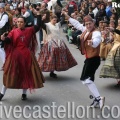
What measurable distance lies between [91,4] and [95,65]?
11.7 metres

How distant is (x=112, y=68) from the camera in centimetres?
930

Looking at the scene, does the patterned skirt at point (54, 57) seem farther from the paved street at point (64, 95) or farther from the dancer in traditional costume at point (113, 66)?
the dancer in traditional costume at point (113, 66)

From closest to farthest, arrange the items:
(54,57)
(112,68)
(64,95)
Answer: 1. (64,95)
2. (112,68)
3. (54,57)

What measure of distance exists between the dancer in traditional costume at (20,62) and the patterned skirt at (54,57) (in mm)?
2044

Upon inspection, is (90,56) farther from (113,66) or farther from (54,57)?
(54,57)

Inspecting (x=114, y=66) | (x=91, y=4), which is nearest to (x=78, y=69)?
(x=114, y=66)

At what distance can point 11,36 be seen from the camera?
7.98 m

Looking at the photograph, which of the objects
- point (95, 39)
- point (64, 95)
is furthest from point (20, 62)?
point (95, 39)

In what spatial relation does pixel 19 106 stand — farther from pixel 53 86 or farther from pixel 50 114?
pixel 53 86

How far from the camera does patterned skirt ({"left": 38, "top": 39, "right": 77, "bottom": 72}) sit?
33.2 feet

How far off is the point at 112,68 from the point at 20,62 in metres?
2.27

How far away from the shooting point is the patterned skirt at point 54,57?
10109mm

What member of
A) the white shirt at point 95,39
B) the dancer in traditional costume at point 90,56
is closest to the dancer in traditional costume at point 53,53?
the dancer in traditional costume at point 90,56

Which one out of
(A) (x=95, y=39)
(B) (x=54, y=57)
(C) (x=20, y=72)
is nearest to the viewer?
(A) (x=95, y=39)
